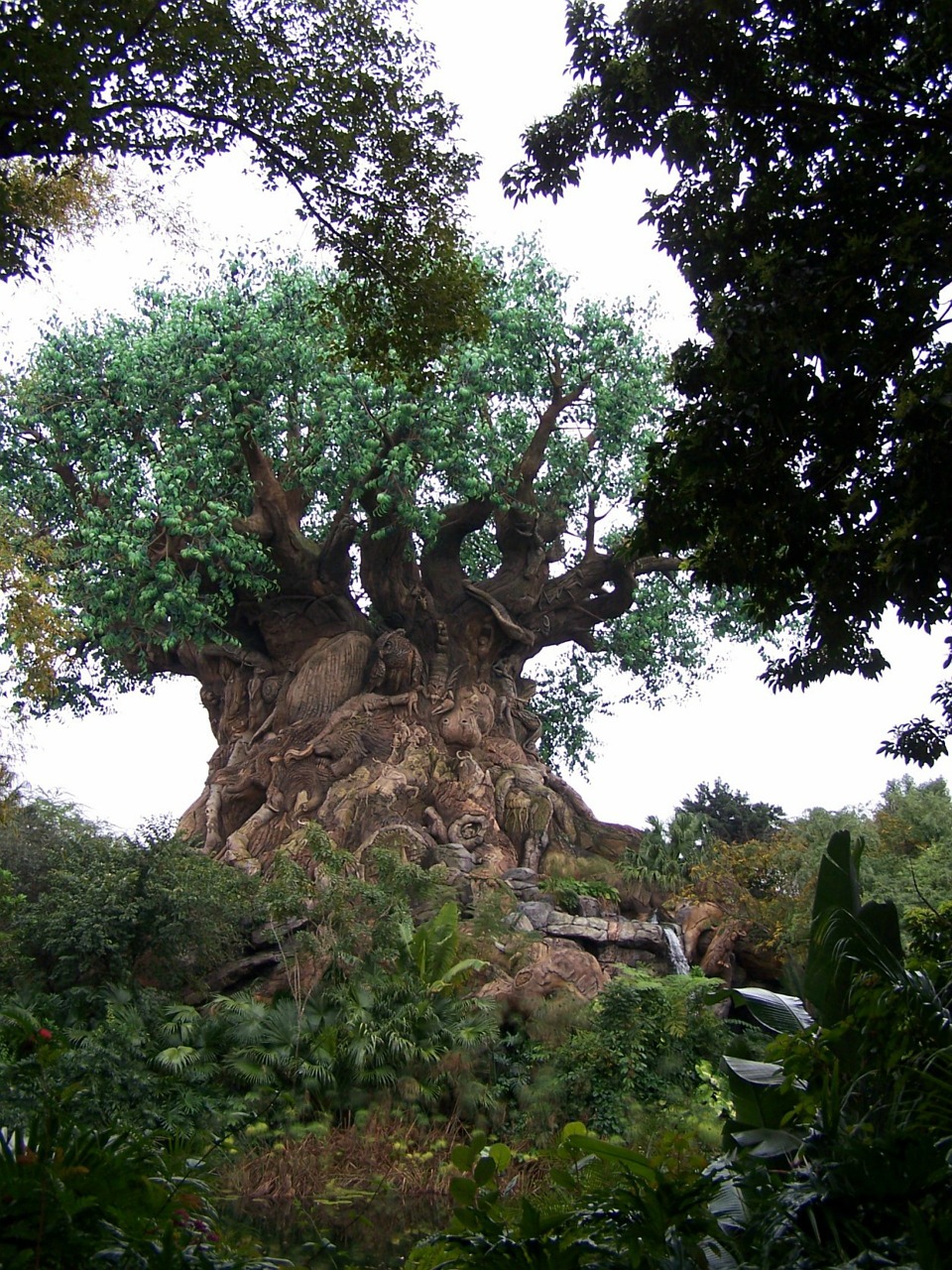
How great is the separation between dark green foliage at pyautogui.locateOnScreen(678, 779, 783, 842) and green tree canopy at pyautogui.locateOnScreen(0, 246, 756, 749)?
350 centimetres

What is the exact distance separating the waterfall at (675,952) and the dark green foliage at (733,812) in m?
6.16

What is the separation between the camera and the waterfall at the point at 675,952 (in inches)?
531

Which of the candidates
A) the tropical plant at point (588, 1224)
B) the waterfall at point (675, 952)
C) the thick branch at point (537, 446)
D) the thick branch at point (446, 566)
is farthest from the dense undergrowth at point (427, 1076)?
the thick branch at point (537, 446)

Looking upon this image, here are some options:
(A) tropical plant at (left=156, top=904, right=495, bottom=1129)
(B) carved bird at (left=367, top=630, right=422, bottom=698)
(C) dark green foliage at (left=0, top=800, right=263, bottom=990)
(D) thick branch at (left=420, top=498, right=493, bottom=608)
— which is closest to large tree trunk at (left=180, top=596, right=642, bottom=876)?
(B) carved bird at (left=367, top=630, right=422, bottom=698)

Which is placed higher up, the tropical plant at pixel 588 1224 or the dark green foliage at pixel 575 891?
the dark green foliage at pixel 575 891

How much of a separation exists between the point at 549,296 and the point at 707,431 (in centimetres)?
1117

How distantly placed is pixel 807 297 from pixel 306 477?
33.8ft

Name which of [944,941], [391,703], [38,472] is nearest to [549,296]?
[391,703]

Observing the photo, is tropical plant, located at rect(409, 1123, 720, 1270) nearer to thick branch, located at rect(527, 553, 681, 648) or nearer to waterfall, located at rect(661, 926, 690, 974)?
waterfall, located at rect(661, 926, 690, 974)

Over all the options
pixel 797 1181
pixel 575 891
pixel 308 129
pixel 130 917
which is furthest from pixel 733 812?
pixel 797 1181

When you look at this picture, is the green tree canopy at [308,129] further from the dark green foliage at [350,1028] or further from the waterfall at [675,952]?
the waterfall at [675,952]

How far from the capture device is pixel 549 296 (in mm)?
17000

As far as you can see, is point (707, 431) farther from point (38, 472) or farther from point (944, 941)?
point (38, 472)

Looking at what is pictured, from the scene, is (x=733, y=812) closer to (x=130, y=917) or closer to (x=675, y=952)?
(x=675, y=952)
